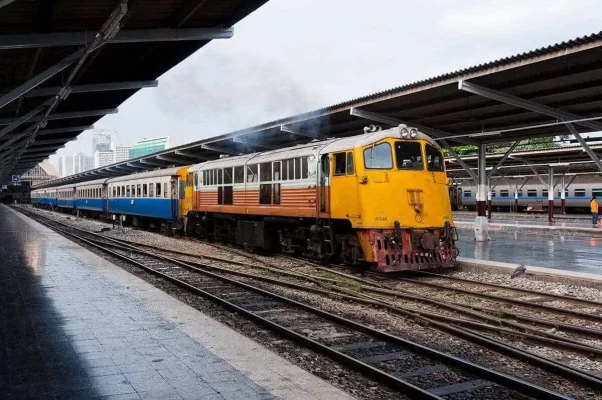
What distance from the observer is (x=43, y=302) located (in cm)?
888

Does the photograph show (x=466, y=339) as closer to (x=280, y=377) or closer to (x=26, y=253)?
(x=280, y=377)

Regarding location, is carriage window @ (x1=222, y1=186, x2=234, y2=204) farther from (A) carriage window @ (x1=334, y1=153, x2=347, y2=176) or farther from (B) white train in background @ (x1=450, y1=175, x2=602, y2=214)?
(B) white train in background @ (x1=450, y1=175, x2=602, y2=214)

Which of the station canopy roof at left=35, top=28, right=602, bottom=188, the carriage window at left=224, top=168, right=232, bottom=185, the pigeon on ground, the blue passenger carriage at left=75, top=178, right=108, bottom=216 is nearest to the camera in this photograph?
the station canopy roof at left=35, top=28, right=602, bottom=188

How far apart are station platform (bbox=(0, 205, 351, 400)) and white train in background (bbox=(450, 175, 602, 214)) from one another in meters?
35.1

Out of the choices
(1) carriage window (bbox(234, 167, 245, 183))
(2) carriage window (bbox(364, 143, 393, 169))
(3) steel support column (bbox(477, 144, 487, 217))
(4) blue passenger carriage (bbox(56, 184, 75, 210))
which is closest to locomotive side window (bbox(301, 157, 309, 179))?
(2) carriage window (bbox(364, 143, 393, 169))

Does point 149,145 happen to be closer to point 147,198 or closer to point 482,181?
point 147,198

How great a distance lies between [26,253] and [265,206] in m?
7.37

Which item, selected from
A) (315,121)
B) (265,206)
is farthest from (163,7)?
(315,121)

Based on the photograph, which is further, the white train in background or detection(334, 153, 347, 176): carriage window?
the white train in background

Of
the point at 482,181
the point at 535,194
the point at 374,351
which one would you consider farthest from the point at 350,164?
the point at 535,194

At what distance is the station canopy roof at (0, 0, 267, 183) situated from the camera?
9.74m

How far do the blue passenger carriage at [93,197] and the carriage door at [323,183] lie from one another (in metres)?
27.8

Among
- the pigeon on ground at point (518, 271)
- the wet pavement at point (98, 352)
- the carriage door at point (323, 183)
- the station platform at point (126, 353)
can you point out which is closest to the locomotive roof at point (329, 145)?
the carriage door at point (323, 183)

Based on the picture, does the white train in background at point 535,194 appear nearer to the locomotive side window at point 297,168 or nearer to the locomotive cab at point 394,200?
the locomotive side window at point 297,168
